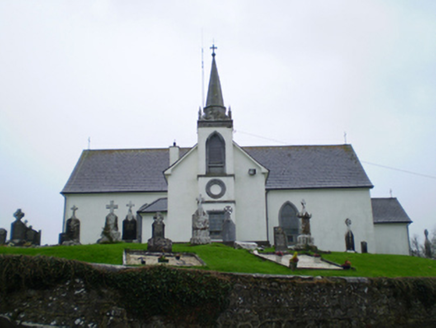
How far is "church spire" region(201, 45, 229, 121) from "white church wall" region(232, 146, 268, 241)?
9.59 ft

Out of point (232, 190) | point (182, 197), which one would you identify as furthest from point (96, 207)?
point (232, 190)

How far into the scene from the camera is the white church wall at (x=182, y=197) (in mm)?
33469

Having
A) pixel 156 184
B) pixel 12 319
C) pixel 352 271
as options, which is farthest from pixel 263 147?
pixel 12 319

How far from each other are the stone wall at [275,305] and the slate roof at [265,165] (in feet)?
73.7

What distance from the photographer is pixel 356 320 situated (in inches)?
584

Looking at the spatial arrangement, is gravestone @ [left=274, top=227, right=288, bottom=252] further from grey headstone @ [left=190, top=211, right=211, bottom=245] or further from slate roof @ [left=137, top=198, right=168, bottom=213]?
slate roof @ [left=137, top=198, right=168, bottom=213]

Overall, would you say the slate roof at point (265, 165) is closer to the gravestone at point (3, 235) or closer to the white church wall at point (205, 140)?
the white church wall at point (205, 140)

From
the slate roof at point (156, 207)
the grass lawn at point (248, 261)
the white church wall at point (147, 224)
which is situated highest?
the slate roof at point (156, 207)

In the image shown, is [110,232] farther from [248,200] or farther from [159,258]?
[248,200]

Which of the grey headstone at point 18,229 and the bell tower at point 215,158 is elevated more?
the bell tower at point 215,158

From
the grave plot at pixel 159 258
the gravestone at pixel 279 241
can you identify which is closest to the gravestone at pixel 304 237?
the gravestone at pixel 279 241

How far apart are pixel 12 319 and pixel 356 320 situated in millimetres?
10610

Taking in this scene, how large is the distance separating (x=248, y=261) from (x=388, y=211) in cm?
2617

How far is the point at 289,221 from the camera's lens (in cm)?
3691
